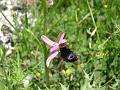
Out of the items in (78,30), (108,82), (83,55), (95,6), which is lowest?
(108,82)

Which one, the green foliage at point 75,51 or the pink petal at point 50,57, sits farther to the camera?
the green foliage at point 75,51

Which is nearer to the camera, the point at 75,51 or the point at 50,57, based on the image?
the point at 50,57

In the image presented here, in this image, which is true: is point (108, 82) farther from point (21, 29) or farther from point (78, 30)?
point (21, 29)

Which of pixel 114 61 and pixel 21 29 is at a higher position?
pixel 21 29

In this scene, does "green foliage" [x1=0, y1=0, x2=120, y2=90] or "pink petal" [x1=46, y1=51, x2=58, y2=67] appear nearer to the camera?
"pink petal" [x1=46, y1=51, x2=58, y2=67]

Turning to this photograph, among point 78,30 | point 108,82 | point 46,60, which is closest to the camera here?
point 46,60

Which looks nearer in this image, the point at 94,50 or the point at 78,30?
the point at 94,50

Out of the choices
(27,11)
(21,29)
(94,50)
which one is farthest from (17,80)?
(27,11)

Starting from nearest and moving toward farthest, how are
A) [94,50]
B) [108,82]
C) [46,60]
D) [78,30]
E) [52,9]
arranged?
[46,60] < [108,82] < [94,50] < [78,30] < [52,9]
